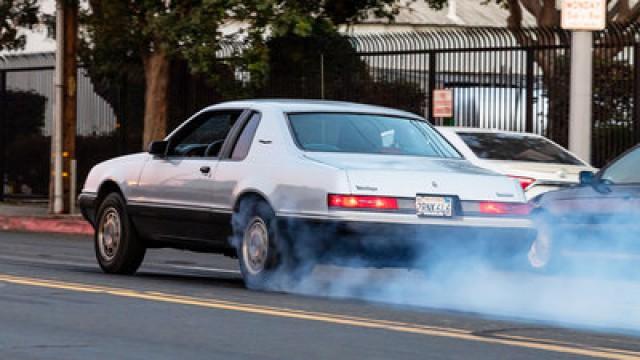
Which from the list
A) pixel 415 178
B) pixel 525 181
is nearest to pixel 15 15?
pixel 525 181

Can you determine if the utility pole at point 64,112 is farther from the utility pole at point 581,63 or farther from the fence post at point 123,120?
the utility pole at point 581,63

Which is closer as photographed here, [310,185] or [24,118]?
[310,185]

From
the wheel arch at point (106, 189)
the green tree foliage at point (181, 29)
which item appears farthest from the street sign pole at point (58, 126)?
the wheel arch at point (106, 189)

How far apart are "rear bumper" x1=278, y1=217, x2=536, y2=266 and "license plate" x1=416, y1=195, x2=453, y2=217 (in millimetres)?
81

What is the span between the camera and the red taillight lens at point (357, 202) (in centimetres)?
1078

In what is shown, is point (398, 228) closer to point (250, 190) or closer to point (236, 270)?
point (250, 190)

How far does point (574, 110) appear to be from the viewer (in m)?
17.7

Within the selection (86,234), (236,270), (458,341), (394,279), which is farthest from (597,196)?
(86,234)

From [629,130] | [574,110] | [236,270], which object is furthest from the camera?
[629,130]

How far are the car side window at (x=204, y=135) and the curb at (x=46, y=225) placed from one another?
32.6 ft

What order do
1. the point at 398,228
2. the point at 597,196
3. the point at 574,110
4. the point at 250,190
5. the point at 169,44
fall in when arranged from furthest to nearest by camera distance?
the point at 169,44, the point at 574,110, the point at 597,196, the point at 250,190, the point at 398,228

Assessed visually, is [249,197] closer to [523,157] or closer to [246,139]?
[246,139]

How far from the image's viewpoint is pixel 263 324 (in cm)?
921

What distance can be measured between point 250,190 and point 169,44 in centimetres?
1196
